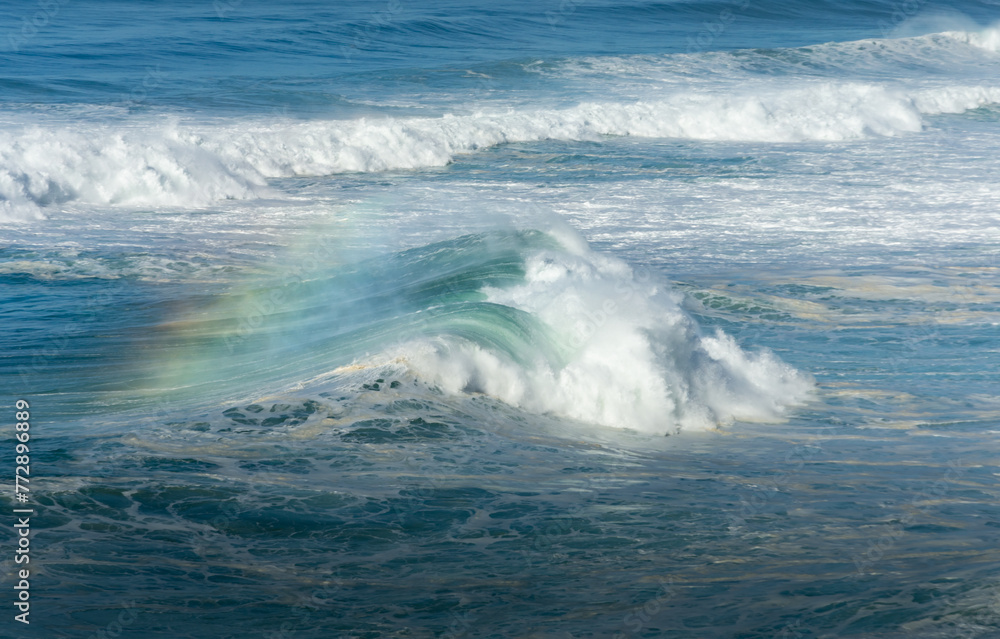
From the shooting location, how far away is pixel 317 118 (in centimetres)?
2227

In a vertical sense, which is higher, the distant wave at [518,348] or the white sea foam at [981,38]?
the white sea foam at [981,38]

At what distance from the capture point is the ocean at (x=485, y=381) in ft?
16.1

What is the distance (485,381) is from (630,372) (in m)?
1.08

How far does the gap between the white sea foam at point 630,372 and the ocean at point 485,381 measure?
0.11ft

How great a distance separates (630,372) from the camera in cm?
797

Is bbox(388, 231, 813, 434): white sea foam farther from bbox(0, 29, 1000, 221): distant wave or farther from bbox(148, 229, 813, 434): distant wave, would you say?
bbox(0, 29, 1000, 221): distant wave

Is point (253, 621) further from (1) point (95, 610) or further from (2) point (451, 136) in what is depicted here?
(2) point (451, 136)

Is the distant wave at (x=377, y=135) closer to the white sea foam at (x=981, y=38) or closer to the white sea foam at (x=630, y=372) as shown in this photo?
the white sea foam at (x=630, y=372)

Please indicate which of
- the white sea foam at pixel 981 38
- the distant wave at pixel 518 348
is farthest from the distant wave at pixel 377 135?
the white sea foam at pixel 981 38

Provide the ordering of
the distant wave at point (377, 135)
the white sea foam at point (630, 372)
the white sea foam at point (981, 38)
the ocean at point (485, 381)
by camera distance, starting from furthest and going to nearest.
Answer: the white sea foam at point (981, 38) < the distant wave at point (377, 135) < the white sea foam at point (630, 372) < the ocean at point (485, 381)

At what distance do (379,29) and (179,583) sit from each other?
30.2 metres

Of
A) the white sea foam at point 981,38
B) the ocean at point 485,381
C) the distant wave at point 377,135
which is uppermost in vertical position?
the white sea foam at point 981,38

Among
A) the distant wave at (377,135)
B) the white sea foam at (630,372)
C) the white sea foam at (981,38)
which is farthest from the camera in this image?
the white sea foam at (981,38)

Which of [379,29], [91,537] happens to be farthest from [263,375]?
[379,29]
